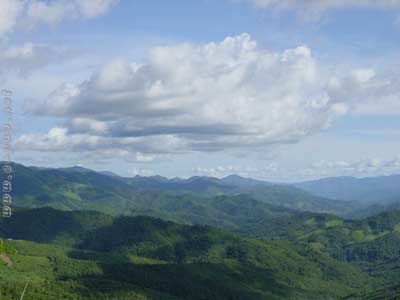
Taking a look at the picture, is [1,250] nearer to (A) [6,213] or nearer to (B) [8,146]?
(A) [6,213]

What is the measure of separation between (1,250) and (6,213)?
24620 mm

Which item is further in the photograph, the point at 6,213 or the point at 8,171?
the point at 8,171

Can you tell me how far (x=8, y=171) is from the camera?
67.5 meters

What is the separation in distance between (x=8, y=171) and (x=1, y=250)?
30.1 meters

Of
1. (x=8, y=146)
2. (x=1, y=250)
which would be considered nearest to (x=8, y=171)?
(x=8, y=146)

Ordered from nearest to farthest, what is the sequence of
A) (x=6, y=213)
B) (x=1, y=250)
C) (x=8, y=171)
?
1. (x=1, y=250)
2. (x=6, y=213)
3. (x=8, y=171)

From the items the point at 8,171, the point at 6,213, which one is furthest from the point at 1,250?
the point at 8,171

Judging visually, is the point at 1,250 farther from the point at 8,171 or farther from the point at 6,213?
the point at 8,171

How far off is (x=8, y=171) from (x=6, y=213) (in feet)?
24.2

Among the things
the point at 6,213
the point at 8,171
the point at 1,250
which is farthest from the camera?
the point at 8,171

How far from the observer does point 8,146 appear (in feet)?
223

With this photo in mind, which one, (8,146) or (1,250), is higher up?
(8,146)

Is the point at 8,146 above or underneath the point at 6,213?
above

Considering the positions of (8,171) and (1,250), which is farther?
(8,171)
